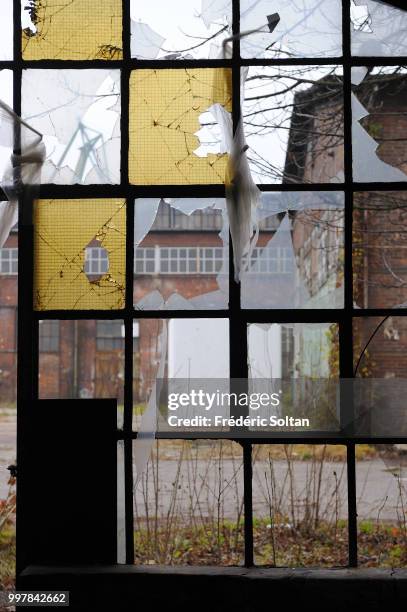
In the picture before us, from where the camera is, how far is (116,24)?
2574mm

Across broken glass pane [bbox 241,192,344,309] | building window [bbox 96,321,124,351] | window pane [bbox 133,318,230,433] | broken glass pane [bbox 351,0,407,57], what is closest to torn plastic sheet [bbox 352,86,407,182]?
broken glass pane [bbox 241,192,344,309]

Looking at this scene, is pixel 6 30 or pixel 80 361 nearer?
pixel 6 30

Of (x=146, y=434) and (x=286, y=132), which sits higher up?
(x=286, y=132)

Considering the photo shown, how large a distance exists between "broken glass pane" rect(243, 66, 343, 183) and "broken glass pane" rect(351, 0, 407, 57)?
141mm

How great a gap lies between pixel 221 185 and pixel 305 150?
63 centimetres

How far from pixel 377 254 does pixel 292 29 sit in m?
3.06

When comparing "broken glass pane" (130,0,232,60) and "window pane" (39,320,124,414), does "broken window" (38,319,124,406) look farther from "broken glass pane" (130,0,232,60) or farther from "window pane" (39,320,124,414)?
"broken glass pane" (130,0,232,60)

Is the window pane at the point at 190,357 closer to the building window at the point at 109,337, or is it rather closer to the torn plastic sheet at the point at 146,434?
the torn plastic sheet at the point at 146,434

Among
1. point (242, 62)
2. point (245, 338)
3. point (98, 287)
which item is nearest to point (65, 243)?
point (98, 287)

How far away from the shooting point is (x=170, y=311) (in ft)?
8.30

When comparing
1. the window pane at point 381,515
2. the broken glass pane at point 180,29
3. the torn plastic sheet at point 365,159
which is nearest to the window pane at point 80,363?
the window pane at point 381,515

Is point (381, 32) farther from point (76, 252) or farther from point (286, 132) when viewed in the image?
point (76, 252)

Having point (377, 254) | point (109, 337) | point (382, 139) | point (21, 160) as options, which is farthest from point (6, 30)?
point (109, 337)

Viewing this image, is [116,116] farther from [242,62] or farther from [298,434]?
[298,434]
